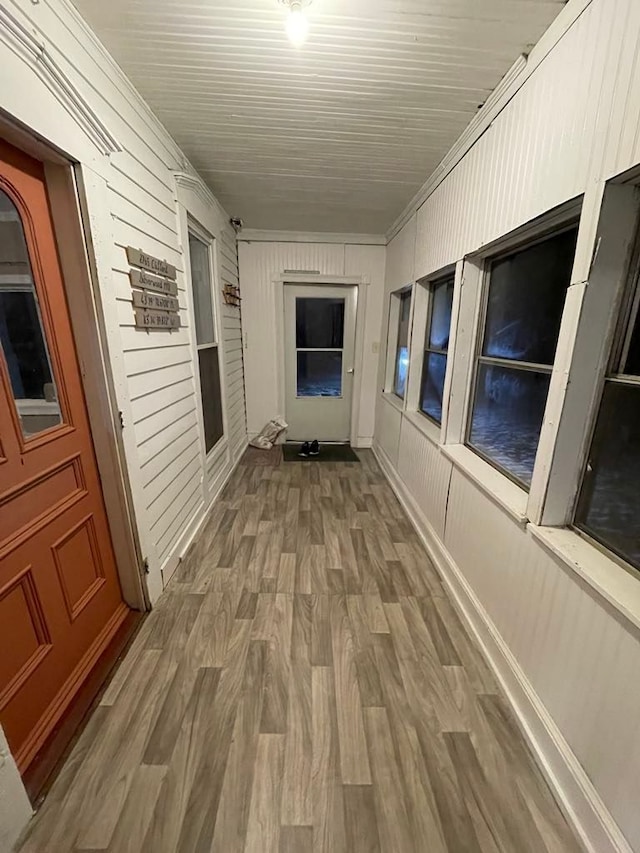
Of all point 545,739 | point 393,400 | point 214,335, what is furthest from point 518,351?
point 214,335

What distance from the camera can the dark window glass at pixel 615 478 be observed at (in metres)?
1.02

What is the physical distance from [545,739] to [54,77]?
112 inches

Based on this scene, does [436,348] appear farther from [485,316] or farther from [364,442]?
[364,442]

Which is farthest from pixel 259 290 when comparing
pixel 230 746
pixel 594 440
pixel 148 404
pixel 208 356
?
pixel 230 746

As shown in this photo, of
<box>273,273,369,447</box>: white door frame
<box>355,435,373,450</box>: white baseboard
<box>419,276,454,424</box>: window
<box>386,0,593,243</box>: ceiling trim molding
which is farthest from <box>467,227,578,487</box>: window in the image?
<box>355,435,373,450</box>: white baseboard

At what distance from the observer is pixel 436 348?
8.63 ft

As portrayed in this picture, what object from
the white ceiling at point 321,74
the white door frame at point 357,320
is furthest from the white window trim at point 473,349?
the white door frame at point 357,320

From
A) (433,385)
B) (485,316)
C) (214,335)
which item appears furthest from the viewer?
(214,335)

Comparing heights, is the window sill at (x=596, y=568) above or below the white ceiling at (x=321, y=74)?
below

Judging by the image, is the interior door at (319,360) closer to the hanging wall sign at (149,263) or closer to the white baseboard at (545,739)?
the hanging wall sign at (149,263)

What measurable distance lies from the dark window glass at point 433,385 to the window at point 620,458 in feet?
4.51

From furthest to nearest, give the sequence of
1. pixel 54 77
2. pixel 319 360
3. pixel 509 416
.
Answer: pixel 319 360
pixel 509 416
pixel 54 77

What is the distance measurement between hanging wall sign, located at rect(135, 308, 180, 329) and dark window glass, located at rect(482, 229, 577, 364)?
6.27 feet

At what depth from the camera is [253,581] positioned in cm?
200
